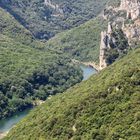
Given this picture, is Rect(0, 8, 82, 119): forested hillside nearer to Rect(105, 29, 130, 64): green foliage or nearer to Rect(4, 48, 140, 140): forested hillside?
Rect(105, 29, 130, 64): green foliage

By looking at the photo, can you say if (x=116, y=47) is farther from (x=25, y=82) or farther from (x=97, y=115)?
(x=97, y=115)

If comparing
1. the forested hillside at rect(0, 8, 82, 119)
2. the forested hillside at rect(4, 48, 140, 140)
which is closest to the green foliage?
the forested hillside at rect(0, 8, 82, 119)

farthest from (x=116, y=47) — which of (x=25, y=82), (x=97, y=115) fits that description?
(x=97, y=115)

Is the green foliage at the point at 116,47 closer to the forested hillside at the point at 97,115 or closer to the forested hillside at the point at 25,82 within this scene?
the forested hillside at the point at 25,82

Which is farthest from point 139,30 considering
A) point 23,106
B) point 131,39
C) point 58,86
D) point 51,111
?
point 51,111

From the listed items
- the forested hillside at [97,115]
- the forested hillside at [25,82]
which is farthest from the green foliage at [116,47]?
the forested hillside at [97,115]

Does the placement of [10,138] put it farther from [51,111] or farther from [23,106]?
[23,106]

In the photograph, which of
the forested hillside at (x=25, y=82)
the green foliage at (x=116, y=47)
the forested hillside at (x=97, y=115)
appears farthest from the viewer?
the green foliage at (x=116, y=47)

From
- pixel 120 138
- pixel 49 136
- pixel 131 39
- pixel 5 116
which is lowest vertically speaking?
pixel 120 138
